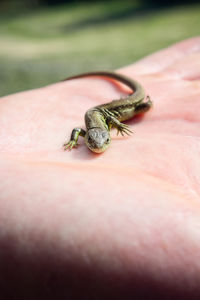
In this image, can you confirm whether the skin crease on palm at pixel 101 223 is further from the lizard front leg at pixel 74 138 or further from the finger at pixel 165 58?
the finger at pixel 165 58

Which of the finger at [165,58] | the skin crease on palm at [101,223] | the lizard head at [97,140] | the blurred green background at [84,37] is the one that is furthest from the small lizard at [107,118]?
the blurred green background at [84,37]

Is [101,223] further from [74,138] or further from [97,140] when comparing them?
[74,138]

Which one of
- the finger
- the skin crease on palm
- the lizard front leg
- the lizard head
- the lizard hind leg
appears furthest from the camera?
the finger

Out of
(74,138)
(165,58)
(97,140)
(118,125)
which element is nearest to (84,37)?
(165,58)

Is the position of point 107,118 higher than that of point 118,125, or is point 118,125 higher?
point 107,118

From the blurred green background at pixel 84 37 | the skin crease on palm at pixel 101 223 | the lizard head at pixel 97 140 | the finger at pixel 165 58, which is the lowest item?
the skin crease on palm at pixel 101 223

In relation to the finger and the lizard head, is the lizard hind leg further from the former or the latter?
the finger

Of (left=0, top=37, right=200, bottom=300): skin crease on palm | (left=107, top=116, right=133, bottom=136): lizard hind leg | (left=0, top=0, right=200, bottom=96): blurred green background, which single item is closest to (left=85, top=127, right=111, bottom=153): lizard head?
(left=0, top=37, right=200, bottom=300): skin crease on palm
